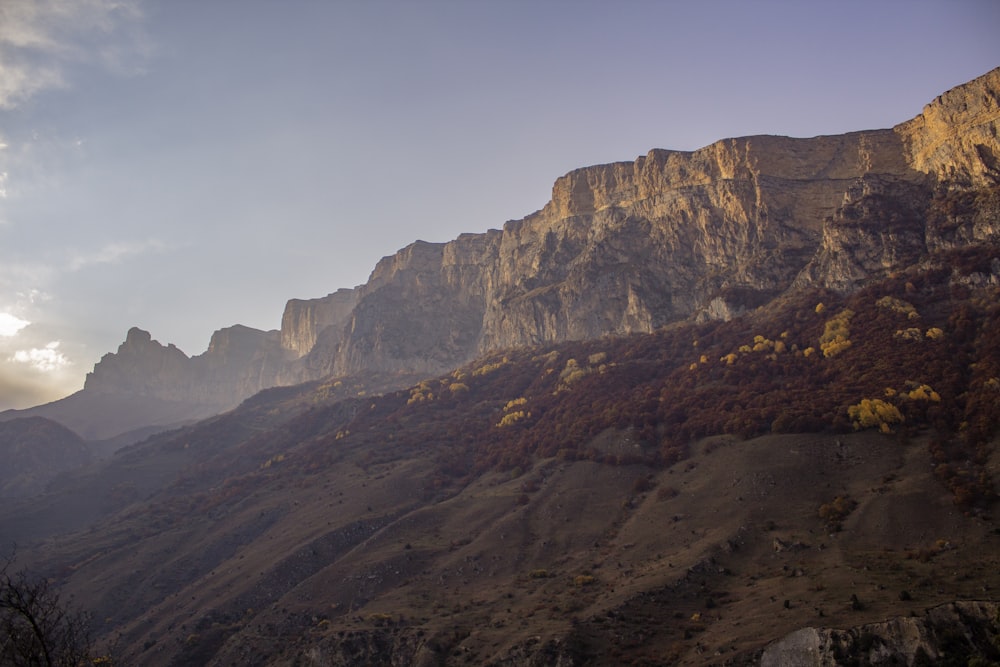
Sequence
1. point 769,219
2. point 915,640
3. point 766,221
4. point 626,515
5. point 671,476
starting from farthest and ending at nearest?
point 766,221
point 769,219
point 671,476
point 626,515
point 915,640

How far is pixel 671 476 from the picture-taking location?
83.4 m

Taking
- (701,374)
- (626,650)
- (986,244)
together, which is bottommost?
(626,650)

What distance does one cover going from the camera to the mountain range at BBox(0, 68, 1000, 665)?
51.6m

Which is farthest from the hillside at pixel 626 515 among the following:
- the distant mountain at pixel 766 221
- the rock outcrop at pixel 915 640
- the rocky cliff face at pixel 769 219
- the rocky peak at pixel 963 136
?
the rocky peak at pixel 963 136

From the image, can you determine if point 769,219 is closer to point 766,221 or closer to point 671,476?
point 766,221

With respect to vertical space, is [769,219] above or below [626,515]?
above

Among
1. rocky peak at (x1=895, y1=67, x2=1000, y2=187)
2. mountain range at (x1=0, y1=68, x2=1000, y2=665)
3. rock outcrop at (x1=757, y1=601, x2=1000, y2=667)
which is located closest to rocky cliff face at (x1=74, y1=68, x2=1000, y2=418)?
rocky peak at (x1=895, y1=67, x2=1000, y2=187)

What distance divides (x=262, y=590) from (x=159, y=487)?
85875mm

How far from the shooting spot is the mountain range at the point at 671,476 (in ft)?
169

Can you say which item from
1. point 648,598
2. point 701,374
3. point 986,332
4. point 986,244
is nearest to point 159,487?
point 701,374

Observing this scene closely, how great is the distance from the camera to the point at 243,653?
211 ft

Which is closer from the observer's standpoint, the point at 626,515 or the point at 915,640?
the point at 915,640

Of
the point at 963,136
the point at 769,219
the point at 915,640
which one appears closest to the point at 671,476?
the point at 915,640

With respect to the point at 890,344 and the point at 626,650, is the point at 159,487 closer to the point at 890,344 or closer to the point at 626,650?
the point at 626,650
